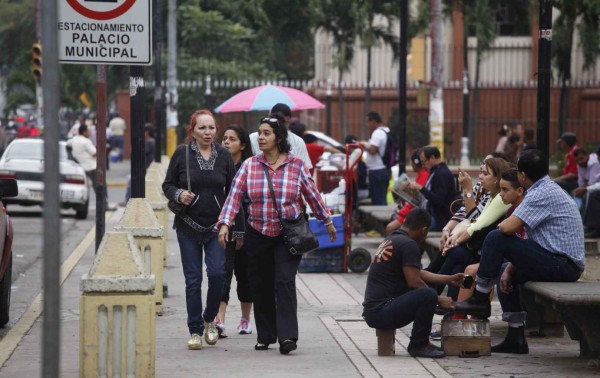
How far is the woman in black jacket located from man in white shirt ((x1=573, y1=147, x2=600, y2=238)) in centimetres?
757

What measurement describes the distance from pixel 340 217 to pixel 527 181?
5.94 m

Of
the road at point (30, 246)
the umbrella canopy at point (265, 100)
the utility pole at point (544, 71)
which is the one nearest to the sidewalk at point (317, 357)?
the road at point (30, 246)

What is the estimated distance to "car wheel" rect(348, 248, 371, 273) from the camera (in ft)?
51.3

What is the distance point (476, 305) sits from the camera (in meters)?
9.84

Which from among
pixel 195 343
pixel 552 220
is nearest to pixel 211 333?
pixel 195 343

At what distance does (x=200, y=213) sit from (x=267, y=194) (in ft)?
2.15

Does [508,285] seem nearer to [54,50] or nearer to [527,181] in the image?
[527,181]

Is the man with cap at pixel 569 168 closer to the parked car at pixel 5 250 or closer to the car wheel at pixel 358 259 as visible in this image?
the car wheel at pixel 358 259

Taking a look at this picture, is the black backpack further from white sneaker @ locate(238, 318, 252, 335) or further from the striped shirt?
the striped shirt

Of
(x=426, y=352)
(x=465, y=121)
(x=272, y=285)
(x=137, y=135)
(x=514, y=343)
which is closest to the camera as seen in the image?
(x=426, y=352)

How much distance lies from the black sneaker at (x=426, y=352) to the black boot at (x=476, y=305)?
0.34m

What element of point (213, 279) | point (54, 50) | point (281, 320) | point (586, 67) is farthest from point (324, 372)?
point (586, 67)

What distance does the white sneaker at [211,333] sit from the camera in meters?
10.3

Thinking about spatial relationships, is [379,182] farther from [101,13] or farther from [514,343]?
[101,13]
